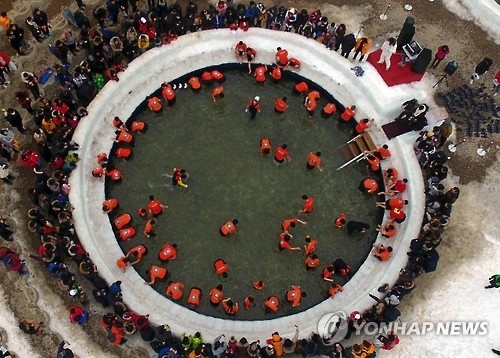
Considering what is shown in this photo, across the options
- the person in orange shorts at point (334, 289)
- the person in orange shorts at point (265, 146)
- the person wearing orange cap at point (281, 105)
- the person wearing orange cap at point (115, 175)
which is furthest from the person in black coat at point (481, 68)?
the person wearing orange cap at point (115, 175)

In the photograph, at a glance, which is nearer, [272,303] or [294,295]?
[272,303]

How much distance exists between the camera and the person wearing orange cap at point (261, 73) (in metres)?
31.8

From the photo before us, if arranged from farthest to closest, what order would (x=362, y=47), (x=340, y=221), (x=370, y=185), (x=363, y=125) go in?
1. (x=362, y=47)
2. (x=363, y=125)
3. (x=370, y=185)
4. (x=340, y=221)

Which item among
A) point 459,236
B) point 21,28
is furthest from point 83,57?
point 459,236

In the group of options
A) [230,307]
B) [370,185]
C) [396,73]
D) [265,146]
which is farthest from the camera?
[396,73]

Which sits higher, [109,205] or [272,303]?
[109,205]

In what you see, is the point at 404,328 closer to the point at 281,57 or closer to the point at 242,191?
the point at 242,191

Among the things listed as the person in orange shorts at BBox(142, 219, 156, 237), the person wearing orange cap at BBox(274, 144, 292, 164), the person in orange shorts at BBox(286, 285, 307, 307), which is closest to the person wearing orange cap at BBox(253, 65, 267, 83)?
the person wearing orange cap at BBox(274, 144, 292, 164)

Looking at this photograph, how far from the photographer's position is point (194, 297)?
26.5m

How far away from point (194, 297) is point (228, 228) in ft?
12.7

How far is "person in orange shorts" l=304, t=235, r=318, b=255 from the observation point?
27.6 m

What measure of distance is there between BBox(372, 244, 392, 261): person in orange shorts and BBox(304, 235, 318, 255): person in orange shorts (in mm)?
3055

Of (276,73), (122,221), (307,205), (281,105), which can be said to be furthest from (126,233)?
(276,73)

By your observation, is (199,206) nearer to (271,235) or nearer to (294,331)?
(271,235)
